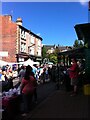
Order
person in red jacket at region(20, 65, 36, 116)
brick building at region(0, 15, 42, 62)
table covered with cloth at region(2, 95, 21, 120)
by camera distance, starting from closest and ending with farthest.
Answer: table covered with cloth at region(2, 95, 21, 120) → person in red jacket at region(20, 65, 36, 116) → brick building at region(0, 15, 42, 62)

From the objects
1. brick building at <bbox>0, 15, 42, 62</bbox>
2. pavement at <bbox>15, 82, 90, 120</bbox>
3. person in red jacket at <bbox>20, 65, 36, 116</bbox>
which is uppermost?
brick building at <bbox>0, 15, 42, 62</bbox>

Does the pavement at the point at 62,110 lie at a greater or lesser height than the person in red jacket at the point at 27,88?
lesser

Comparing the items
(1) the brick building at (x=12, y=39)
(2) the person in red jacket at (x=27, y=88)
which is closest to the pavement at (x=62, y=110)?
(2) the person in red jacket at (x=27, y=88)

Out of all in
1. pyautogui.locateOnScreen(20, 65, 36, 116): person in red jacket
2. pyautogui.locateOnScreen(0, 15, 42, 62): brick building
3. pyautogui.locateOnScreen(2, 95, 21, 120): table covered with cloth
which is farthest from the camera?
pyautogui.locateOnScreen(0, 15, 42, 62): brick building

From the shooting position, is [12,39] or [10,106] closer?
[10,106]

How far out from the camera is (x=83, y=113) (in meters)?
11.2

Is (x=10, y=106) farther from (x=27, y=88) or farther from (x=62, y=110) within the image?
(x=62, y=110)

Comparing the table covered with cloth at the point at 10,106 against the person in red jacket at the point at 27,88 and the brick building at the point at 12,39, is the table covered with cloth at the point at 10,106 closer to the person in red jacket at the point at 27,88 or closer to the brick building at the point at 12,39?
the person in red jacket at the point at 27,88

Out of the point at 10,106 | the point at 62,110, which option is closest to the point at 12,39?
the point at 62,110

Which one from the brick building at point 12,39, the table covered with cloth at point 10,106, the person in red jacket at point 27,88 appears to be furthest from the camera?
the brick building at point 12,39

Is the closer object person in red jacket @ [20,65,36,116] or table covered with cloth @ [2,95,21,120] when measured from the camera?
table covered with cloth @ [2,95,21,120]

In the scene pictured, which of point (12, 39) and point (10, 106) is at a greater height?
point (12, 39)

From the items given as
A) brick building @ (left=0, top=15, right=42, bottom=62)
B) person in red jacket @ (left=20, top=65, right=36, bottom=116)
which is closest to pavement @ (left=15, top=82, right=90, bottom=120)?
person in red jacket @ (left=20, top=65, right=36, bottom=116)

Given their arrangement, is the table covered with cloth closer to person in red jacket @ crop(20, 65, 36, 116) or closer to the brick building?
person in red jacket @ crop(20, 65, 36, 116)
